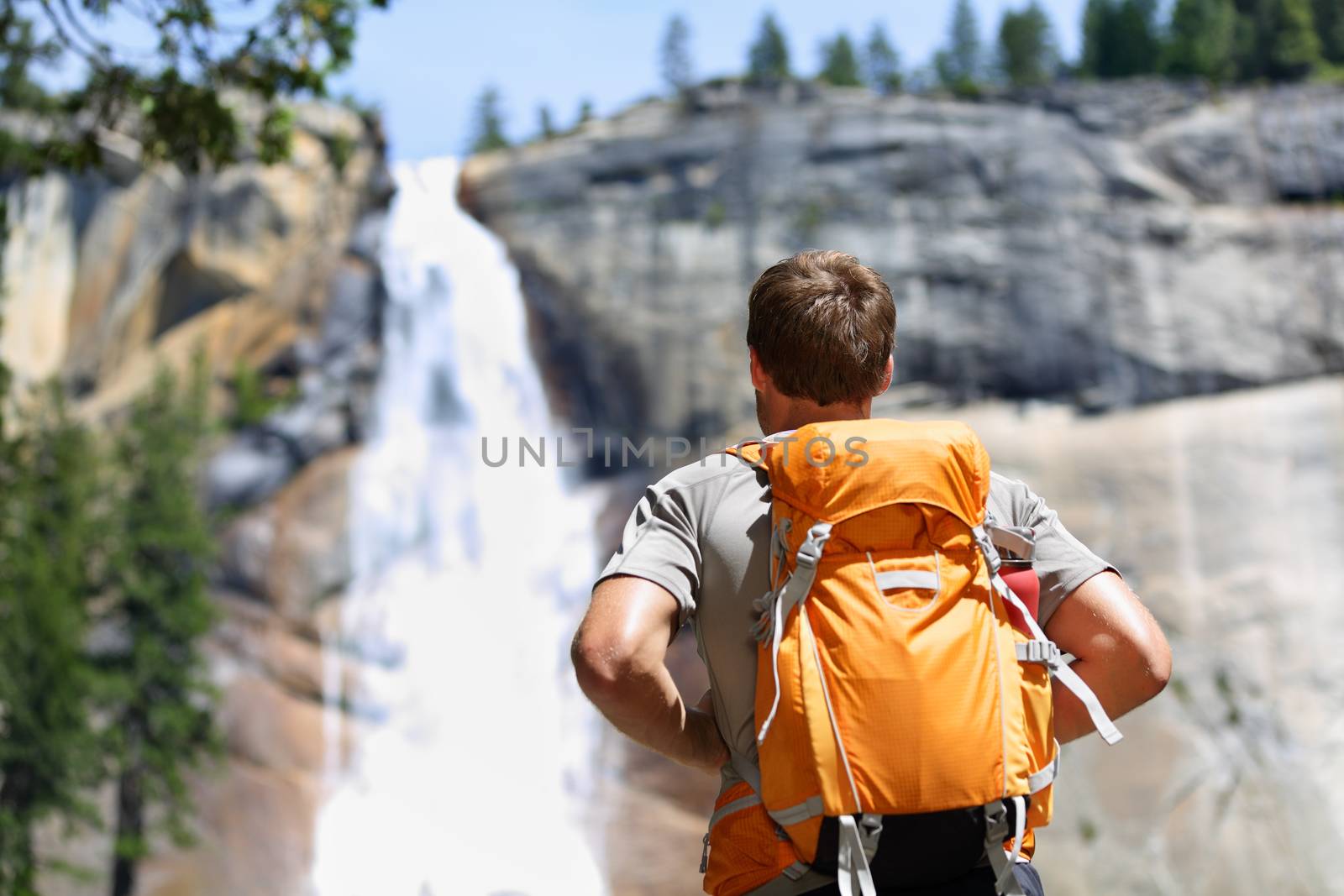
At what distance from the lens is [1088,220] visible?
66.4ft

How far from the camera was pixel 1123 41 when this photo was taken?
27.8m

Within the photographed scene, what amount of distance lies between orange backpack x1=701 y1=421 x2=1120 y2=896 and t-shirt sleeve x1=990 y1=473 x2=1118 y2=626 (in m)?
0.15

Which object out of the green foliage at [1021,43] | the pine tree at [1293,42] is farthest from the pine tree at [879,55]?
the pine tree at [1293,42]

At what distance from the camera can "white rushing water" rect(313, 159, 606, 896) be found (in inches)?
685

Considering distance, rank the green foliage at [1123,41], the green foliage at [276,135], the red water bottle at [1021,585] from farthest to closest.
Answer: the green foliage at [1123,41], the green foliage at [276,135], the red water bottle at [1021,585]

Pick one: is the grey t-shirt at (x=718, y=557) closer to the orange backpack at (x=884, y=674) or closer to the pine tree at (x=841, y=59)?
the orange backpack at (x=884, y=674)

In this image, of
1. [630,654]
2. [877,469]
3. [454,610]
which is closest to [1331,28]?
[454,610]

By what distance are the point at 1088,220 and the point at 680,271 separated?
730cm

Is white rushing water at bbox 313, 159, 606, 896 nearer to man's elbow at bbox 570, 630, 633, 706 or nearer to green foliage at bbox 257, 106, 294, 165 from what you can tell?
green foliage at bbox 257, 106, 294, 165

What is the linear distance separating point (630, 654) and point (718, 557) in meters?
0.25

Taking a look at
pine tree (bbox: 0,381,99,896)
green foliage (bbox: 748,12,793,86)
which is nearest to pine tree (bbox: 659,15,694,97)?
green foliage (bbox: 748,12,793,86)

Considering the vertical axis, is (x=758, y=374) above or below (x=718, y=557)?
above

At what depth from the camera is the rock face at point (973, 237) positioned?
19906 millimetres

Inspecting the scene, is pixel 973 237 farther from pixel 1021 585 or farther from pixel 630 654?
pixel 630 654
